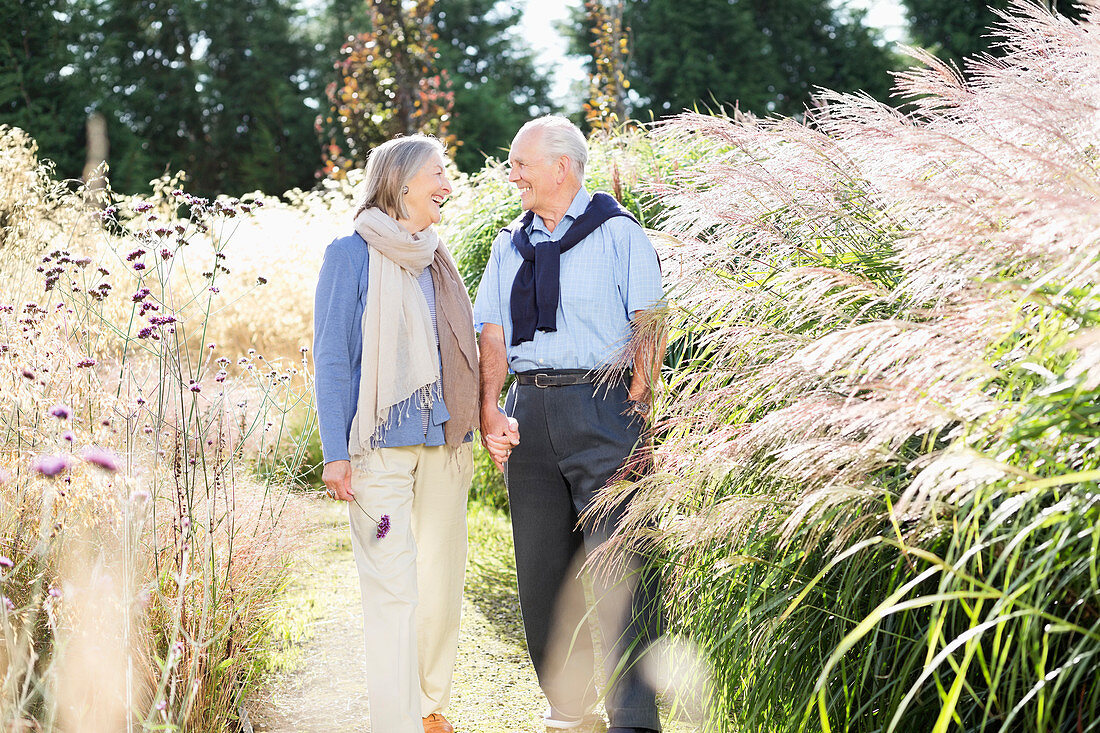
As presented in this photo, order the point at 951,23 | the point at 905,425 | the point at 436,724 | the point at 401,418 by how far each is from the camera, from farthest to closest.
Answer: the point at 951,23 < the point at 436,724 < the point at 401,418 < the point at 905,425

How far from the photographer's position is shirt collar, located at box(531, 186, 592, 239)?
351 centimetres

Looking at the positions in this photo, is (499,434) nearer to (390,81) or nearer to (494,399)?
(494,399)

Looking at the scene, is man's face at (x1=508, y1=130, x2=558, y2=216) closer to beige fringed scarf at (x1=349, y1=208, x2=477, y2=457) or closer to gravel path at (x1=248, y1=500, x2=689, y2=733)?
beige fringed scarf at (x1=349, y1=208, x2=477, y2=457)

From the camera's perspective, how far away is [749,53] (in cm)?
2692

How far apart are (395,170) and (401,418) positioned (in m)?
0.79

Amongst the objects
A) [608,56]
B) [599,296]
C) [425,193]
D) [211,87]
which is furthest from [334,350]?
[211,87]

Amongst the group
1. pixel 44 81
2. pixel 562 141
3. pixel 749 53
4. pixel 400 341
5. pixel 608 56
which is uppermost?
pixel 749 53

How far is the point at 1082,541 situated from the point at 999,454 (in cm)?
19

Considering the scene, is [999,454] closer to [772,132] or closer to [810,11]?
[772,132]

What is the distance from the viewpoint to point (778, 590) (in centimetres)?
231

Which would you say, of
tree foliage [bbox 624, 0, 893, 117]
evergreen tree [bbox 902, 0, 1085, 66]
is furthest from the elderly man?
evergreen tree [bbox 902, 0, 1085, 66]

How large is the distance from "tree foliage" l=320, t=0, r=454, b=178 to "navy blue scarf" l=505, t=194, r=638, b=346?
9.42m

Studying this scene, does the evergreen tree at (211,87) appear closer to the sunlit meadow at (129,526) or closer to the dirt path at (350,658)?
the dirt path at (350,658)

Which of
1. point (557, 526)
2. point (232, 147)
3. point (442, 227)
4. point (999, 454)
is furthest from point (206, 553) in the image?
point (232, 147)
